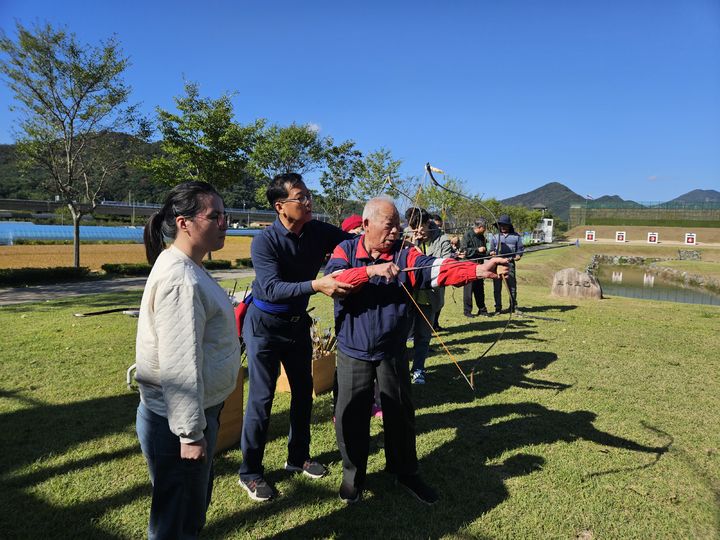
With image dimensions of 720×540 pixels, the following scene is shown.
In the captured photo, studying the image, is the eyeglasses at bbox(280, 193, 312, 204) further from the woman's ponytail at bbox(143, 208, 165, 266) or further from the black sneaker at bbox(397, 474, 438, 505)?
the black sneaker at bbox(397, 474, 438, 505)

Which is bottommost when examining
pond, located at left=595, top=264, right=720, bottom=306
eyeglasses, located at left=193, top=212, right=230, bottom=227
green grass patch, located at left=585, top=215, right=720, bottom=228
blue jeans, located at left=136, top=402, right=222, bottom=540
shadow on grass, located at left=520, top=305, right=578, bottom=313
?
pond, located at left=595, top=264, right=720, bottom=306

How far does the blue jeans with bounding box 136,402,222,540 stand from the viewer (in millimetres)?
1685

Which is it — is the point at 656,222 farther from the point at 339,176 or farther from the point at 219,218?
the point at 219,218

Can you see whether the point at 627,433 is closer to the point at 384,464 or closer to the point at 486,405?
the point at 486,405

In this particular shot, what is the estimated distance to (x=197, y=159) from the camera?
1994 centimetres

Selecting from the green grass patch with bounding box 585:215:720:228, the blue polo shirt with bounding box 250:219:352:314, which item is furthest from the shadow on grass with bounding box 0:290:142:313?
the green grass patch with bounding box 585:215:720:228

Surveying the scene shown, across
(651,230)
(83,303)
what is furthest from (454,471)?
(651,230)

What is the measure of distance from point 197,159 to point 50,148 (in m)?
6.01

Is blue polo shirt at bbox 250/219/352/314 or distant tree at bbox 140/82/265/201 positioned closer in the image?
blue polo shirt at bbox 250/219/352/314

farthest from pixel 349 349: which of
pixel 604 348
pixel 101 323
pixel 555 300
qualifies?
pixel 555 300

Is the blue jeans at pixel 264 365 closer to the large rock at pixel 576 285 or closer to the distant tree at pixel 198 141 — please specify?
the large rock at pixel 576 285

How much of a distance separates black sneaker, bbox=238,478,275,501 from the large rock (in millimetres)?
11009

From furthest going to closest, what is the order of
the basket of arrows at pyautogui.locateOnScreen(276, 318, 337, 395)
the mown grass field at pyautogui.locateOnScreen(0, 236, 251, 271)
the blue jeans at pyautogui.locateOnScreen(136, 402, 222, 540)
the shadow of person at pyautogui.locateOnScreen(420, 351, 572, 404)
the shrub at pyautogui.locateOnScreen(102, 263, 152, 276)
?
the mown grass field at pyautogui.locateOnScreen(0, 236, 251, 271)
the shrub at pyautogui.locateOnScreen(102, 263, 152, 276)
the shadow of person at pyautogui.locateOnScreen(420, 351, 572, 404)
the basket of arrows at pyautogui.locateOnScreen(276, 318, 337, 395)
the blue jeans at pyautogui.locateOnScreen(136, 402, 222, 540)

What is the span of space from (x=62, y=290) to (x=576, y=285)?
48.1ft
